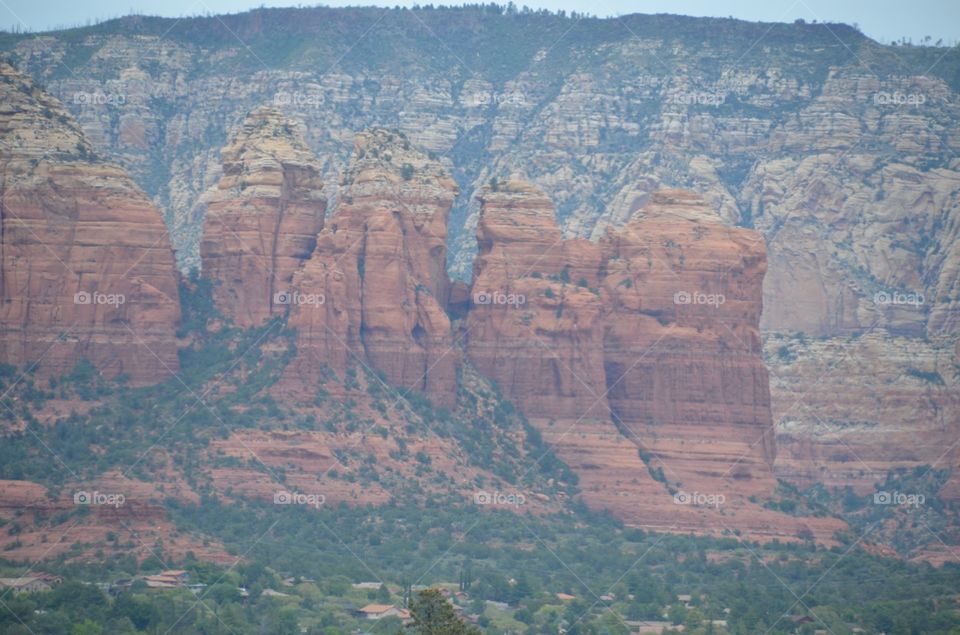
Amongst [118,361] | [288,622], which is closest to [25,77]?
[118,361]

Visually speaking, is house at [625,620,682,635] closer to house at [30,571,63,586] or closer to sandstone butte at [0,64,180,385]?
house at [30,571,63,586]

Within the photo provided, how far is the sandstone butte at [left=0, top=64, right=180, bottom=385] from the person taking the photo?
15625cm

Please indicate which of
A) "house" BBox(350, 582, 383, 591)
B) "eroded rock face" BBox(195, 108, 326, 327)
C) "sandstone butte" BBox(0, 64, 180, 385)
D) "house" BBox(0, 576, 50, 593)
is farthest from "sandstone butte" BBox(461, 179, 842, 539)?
"house" BBox(0, 576, 50, 593)

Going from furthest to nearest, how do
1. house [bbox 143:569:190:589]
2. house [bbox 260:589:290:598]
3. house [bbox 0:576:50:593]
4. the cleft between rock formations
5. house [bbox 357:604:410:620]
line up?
the cleft between rock formations, house [bbox 260:589:290:598], house [bbox 143:569:190:589], house [bbox 357:604:410:620], house [bbox 0:576:50:593]

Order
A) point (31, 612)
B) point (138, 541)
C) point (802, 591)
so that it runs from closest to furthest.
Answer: point (31, 612), point (138, 541), point (802, 591)

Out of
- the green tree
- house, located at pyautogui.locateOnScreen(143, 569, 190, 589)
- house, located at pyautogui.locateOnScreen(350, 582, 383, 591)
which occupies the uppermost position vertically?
the green tree

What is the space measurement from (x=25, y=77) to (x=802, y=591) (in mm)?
43871

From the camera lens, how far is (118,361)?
158000mm

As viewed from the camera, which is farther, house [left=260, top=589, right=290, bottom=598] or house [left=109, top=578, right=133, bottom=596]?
house [left=260, top=589, right=290, bottom=598]

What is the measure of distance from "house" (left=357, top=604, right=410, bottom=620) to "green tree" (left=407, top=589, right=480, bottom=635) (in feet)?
82.1

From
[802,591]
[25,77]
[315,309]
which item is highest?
[25,77]

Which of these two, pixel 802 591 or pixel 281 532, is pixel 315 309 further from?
pixel 802 591

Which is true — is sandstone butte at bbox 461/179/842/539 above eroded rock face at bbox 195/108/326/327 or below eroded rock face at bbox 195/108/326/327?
below

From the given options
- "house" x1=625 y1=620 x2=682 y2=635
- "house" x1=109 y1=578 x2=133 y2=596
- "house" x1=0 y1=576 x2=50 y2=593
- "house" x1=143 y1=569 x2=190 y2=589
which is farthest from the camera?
"house" x1=625 y1=620 x2=682 y2=635
